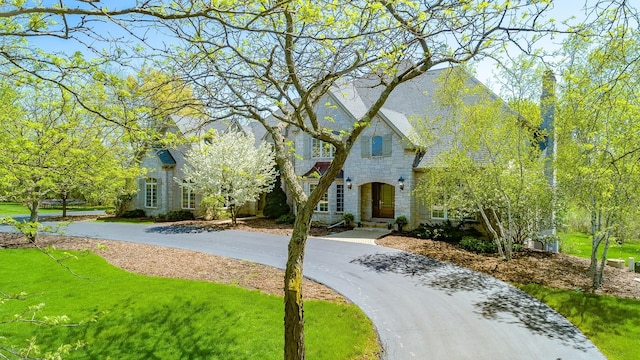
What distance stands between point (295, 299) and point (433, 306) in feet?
Result: 15.0

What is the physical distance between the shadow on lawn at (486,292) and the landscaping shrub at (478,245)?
2796mm

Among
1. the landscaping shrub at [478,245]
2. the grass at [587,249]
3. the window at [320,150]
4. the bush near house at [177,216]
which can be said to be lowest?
the grass at [587,249]

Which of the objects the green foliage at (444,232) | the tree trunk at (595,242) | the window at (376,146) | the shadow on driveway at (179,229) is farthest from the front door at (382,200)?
the tree trunk at (595,242)

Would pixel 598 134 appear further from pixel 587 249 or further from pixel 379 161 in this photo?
pixel 587 249

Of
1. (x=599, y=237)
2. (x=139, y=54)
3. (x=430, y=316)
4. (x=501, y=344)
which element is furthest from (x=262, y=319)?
(x=599, y=237)

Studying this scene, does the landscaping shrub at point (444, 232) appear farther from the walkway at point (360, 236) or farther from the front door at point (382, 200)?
the front door at point (382, 200)

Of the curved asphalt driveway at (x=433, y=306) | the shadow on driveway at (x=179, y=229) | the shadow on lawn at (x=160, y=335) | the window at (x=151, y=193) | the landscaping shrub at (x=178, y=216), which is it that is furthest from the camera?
the window at (x=151, y=193)

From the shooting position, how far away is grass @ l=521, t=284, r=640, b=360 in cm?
701

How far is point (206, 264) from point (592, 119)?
491 inches

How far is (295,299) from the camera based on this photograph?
563 centimetres

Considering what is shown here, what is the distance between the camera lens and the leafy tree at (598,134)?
9.27 m

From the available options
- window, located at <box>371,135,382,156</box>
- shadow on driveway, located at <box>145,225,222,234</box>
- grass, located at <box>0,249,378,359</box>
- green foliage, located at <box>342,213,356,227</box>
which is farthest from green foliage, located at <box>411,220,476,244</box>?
shadow on driveway, located at <box>145,225,222,234</box>

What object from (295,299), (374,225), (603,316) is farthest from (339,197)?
(295,299)

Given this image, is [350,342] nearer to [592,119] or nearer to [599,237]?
[599,237]
